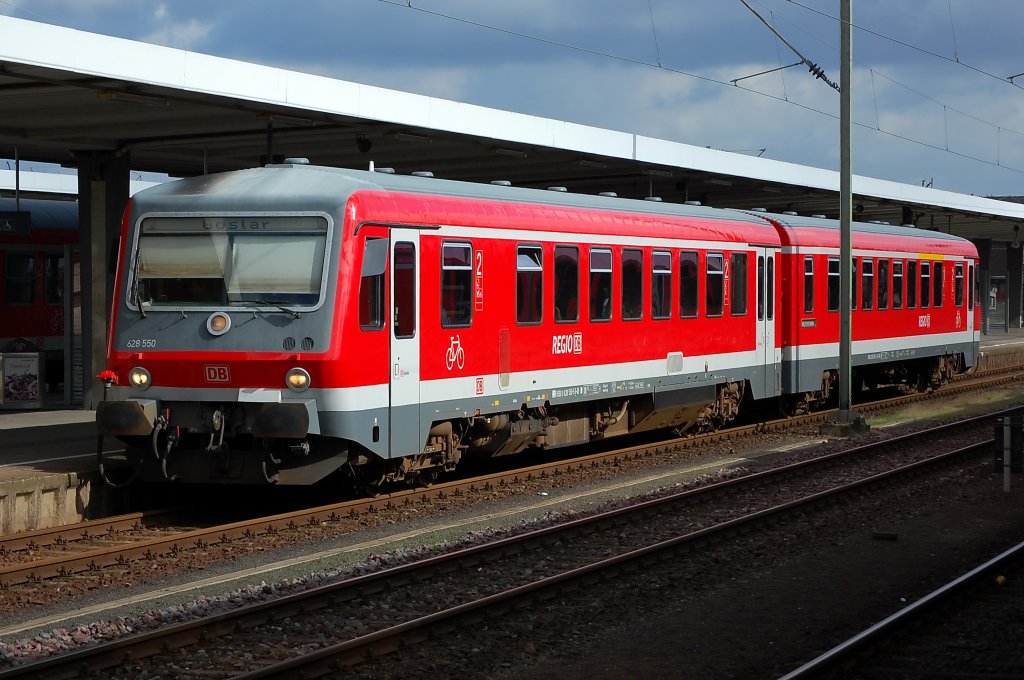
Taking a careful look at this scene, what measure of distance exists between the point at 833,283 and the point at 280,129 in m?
10.2

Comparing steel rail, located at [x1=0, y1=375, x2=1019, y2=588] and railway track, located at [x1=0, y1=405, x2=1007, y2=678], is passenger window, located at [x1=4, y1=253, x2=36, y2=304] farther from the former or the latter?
railway track, located at [x1=0, y1=405, x2=1007, y2=678]

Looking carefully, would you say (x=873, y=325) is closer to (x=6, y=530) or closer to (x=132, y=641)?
(x=6, y=530)

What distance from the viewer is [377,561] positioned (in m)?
10.4

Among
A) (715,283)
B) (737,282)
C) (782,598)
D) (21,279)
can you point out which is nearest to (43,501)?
(782,598)

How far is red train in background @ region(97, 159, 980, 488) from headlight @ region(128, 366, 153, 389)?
2 centimetres

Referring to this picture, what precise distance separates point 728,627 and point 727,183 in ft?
65.8

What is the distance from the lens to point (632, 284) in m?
16.6

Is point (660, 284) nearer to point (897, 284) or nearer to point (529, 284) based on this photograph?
point (529, 284)

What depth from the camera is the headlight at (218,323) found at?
12039 millimetres

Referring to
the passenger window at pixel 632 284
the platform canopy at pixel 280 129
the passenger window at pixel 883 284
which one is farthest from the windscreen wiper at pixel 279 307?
the passenger window at pixel 883 284

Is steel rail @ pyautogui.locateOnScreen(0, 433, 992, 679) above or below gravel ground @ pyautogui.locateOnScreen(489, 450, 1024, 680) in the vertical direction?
above

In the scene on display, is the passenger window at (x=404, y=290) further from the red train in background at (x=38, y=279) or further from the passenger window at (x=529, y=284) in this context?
the red train in background at (x=38, y=279)

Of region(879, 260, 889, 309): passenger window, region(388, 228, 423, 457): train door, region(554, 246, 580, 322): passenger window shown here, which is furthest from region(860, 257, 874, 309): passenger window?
region(388, 228, 423, 457): train door

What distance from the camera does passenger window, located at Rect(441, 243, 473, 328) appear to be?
43.6 ft
